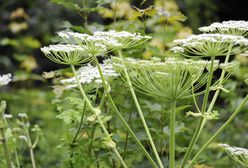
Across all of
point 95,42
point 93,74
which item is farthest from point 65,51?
point 93,74

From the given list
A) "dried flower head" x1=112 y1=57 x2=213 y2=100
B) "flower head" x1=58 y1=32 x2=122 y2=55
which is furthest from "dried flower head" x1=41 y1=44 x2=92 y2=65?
"dried flower head" x1=112 y1=57 x2=213 y2=100

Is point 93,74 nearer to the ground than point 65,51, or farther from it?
nearer to the ground

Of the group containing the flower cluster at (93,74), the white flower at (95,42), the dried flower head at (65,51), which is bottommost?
the flower cluster at (93,74)

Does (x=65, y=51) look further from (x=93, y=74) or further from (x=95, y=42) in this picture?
(x=93, y=74)

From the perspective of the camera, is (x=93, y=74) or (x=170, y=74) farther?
(x=93, y=74)

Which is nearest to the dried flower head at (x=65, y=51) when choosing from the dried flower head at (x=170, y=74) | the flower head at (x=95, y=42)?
the flower head at (x=95, y=42)

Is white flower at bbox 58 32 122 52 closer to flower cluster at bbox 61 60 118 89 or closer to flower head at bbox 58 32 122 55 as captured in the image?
flower head at bbox 58 32 122 55

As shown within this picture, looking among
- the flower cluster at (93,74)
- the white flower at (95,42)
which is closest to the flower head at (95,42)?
the white flower at (95,42)

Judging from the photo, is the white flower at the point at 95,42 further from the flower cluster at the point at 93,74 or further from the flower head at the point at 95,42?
the flower cluster at the point at 93,74

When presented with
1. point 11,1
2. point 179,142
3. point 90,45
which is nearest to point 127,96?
point 179,142

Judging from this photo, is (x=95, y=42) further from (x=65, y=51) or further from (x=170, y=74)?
(x=170, y=74)

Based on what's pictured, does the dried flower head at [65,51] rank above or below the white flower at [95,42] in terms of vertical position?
below

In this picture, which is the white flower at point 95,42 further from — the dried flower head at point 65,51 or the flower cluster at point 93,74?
the flower cluster at point 93,74

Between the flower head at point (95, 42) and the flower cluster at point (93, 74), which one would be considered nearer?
the flower head at point (95, 42)
